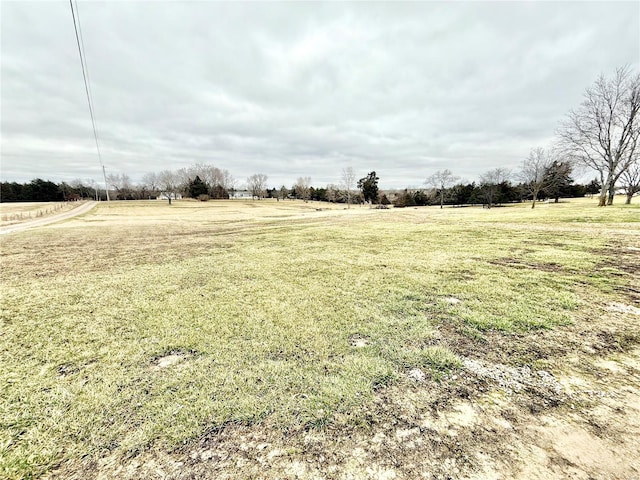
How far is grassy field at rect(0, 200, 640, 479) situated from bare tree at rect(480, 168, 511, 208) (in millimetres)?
52206

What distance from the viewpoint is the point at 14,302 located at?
13.6ft

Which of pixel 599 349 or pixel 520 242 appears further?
pixel 520 242

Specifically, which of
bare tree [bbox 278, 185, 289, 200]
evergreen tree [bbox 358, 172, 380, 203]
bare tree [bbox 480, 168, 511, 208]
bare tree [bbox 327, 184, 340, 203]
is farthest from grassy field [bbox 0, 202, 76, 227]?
bare tree [bbox 480, 168, 511, 208]

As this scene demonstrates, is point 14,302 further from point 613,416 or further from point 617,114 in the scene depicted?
point 617,114

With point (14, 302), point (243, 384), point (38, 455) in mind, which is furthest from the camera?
point (14, 302)

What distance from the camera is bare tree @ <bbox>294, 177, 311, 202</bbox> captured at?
85750mm

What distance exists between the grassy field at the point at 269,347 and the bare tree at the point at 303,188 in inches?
3180

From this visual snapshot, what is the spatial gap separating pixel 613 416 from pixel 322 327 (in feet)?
8.27

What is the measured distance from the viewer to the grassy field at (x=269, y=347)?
1797 mm

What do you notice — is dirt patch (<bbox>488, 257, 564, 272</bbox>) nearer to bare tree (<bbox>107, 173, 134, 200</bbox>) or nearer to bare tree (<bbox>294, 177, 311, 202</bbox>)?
bare tree (<bbox>294, 177, 311, 202</bbox>)

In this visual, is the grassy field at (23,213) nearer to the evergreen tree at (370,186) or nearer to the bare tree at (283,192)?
the bare tree at (283,192)

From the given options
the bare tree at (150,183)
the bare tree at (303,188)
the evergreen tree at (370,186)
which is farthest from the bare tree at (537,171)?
the bare tree at (150,183)

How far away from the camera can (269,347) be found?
282cm

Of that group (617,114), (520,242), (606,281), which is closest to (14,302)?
(606,281)
